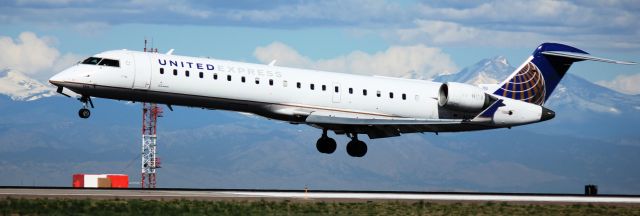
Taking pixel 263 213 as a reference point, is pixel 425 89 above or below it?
above

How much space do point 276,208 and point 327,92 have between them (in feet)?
45.1

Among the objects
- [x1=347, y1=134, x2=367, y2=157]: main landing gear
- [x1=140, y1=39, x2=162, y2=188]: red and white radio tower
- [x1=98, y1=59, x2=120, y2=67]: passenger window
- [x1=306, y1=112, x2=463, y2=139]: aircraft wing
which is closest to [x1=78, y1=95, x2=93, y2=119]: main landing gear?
A: [x1=98, y1=59, x2=120, y2=67]: passenger window

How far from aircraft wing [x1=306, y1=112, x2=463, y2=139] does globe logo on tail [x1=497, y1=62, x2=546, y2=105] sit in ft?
20.2

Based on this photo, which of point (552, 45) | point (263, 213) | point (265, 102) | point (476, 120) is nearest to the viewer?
point (263, 213)

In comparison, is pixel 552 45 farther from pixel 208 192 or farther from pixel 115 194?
pixel 115 194

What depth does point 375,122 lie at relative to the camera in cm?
5544

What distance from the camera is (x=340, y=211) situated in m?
41.9

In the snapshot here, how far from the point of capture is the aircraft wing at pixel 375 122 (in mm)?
55000

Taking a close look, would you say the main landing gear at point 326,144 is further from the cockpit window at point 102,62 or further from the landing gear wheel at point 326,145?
the cockpit window at point 102,62

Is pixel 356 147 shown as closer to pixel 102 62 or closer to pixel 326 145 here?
pixel 326 145

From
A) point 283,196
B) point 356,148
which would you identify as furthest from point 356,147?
point 283,196

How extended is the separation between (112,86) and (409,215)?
1498 cm

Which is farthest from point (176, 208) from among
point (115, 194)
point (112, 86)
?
point (112, 86)

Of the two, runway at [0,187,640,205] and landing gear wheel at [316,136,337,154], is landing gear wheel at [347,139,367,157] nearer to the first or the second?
landing gear wheel at [316,136,337,154]
